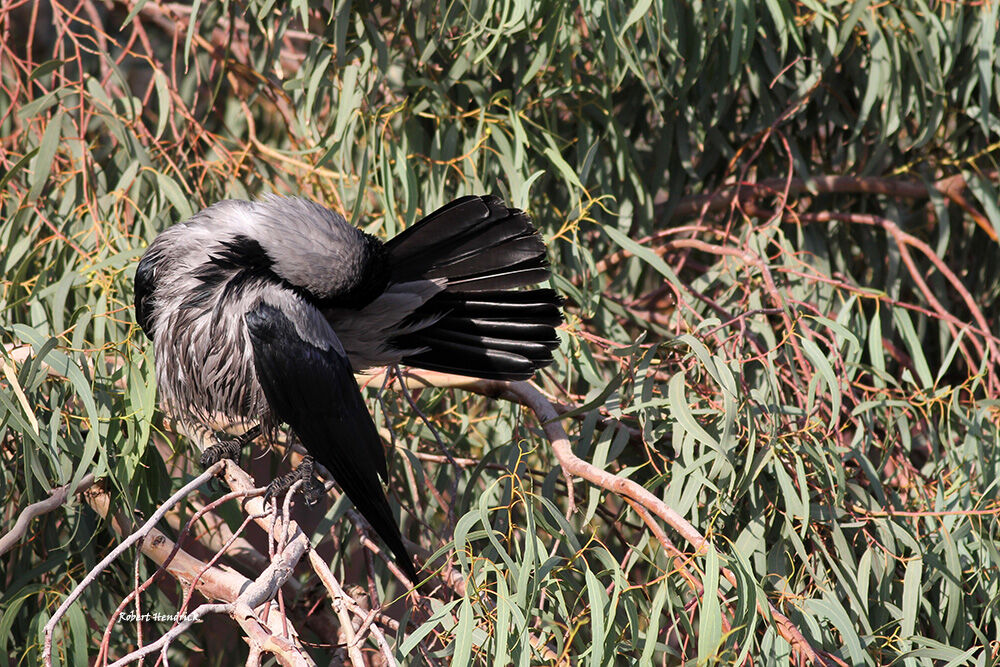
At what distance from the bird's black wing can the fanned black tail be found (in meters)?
0.29

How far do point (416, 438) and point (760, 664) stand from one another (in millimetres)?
891

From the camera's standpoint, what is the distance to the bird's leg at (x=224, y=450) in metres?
2.02

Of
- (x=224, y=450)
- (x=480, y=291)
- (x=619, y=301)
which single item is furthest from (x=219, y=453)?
(x=619, y=301)

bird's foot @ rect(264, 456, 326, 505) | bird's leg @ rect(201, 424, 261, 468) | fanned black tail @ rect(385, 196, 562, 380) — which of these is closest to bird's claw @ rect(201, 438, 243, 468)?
bird's leg @ rect(201, 424, 261, 468)

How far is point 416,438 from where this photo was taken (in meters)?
2.19

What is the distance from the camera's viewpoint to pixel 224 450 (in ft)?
6.64

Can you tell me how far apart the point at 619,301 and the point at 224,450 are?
1001mm

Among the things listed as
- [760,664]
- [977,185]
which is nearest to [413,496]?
[760,664]

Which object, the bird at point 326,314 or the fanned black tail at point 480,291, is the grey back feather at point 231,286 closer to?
the bird at point 326,314

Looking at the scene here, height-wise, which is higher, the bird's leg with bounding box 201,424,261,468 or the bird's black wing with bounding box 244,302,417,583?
the bird's black wing with bounding box 244,302,417,583

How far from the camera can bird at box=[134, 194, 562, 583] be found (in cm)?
183

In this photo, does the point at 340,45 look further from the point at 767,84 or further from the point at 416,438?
the point at 767,84

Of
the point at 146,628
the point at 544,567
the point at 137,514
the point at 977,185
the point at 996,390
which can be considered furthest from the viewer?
the point at 977,185

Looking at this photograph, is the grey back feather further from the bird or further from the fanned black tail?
the fanned black tail
